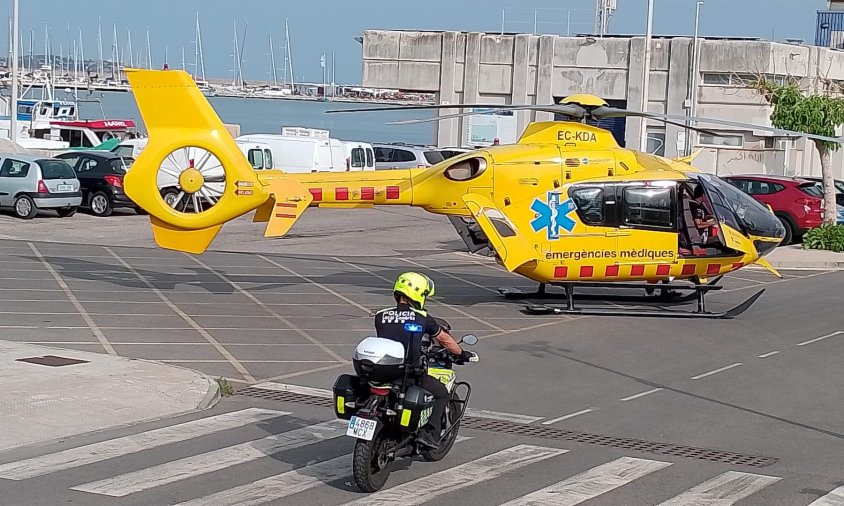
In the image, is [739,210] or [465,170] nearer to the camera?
[465,170]

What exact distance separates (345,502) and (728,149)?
39.9 meters

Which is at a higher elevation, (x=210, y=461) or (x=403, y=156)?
(x=403, y=156)

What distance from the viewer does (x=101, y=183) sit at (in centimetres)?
3234

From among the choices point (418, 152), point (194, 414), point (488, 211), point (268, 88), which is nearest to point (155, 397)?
point (194, 414)

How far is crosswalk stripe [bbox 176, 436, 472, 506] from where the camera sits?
8664mm

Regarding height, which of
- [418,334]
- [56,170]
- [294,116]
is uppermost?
[418,334]

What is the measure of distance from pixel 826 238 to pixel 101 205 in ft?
60.5

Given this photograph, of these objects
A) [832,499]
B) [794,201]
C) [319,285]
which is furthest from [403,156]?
[832,499]

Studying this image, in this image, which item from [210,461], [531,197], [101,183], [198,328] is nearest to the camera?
[210,461]

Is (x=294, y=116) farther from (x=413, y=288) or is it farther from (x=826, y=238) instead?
(x=413, y=288)

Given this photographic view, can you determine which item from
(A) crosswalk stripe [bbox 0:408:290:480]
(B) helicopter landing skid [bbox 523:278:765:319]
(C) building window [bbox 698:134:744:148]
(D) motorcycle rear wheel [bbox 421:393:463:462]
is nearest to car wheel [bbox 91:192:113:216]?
(B) helicopter landing skid [bbox 523:278:765:319]

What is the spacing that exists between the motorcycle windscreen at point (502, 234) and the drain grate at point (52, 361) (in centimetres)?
670

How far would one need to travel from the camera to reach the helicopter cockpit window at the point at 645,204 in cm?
1864

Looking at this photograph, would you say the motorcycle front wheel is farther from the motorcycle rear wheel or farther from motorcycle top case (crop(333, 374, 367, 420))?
the motorcycle rear wheel
